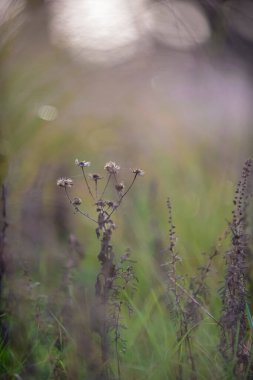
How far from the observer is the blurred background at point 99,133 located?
2064 millimetres

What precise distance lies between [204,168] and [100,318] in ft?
6.81

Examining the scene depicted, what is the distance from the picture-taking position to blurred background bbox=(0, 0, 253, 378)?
2.06 meters

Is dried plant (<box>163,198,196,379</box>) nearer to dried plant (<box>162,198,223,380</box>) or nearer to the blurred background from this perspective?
dried plant (<box>162,198,223,380</box>)

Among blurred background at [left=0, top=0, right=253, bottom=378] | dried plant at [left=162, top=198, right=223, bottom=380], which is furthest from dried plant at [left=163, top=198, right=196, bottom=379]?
blurred background at [left=0, top=0, right=253, bottom=378]

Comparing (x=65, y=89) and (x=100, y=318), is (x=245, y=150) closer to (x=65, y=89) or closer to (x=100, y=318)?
(x=65, y=89)

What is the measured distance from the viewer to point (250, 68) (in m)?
2.73

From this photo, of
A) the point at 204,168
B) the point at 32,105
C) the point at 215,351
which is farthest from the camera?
the point at 204,168

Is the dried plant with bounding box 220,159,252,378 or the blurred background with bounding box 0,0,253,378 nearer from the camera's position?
the dried plant with bounding box 220,159,252,378

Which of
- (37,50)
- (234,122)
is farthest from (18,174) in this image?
(234,122)

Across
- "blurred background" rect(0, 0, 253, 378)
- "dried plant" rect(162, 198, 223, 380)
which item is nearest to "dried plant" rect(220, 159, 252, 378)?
"dried plant" rect(162, 198, 223, 380)

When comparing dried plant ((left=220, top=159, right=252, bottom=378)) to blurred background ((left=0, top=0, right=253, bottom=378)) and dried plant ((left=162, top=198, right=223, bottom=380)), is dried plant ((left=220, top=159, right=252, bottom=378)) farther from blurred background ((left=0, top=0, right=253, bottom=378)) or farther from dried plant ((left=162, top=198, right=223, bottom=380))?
blurred background ((left=0, top=0, right=253, bottom=378))

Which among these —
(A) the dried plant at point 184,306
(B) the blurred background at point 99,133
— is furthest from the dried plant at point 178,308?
(B) the blurred background at point 99,133

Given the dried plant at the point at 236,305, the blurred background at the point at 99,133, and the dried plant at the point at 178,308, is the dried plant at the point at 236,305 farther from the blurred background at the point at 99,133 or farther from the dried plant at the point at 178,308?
the blurred background at the point at 99,133

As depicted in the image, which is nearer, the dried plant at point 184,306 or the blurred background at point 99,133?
the dried plant at point 184,306
